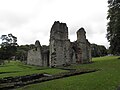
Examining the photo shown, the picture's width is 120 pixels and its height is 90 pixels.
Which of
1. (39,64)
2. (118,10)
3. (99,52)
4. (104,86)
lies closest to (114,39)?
(118,10)

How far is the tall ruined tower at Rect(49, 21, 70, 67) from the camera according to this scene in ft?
115

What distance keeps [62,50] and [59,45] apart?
125cm

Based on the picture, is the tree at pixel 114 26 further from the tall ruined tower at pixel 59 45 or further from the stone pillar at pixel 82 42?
the tall ruined tower at pixel 59 45

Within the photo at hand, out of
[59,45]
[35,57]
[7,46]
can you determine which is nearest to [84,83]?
[59,45]

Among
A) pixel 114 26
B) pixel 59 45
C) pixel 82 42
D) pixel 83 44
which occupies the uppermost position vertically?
pixel 114 26

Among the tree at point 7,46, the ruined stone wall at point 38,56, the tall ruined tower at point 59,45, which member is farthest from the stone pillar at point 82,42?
the tree at point 7,46

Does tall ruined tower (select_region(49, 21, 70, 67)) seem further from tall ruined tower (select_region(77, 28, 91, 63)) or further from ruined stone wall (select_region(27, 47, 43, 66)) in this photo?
ruined stone wall (select_region(27, 47, 43, 66))

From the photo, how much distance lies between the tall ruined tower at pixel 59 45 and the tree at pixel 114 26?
918cm

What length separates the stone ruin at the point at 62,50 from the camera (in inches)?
1399

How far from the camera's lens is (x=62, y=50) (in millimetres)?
36531

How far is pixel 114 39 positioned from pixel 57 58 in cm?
1201

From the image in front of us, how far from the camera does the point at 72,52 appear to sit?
39.2 meters

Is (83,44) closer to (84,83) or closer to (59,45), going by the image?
(59,45)

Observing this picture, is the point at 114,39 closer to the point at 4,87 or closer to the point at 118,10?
the point at 118,10
